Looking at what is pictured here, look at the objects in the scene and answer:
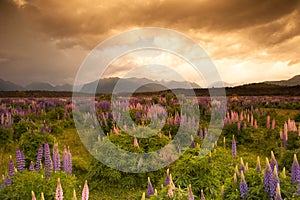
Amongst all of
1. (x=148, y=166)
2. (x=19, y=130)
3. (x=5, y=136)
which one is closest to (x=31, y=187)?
(x=148, y=166)

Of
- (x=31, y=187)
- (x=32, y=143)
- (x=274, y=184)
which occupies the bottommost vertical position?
(x=31, y=187)

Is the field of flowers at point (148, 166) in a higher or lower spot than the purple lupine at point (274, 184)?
lower

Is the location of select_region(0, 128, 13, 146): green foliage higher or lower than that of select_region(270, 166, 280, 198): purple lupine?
lower

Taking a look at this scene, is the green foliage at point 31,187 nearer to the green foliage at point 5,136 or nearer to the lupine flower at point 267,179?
the lupine flower at point 267,179

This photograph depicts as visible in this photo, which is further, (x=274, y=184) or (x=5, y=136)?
(x=5, y=136)

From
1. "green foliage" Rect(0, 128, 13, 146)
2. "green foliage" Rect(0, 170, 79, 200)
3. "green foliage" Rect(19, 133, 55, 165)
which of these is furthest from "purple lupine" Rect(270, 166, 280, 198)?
"green foliage" Rect(0, 128, 13, 146)

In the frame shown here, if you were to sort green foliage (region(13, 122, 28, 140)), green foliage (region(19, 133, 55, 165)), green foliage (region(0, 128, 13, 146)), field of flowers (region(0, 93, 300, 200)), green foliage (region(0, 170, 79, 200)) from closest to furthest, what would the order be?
field of flowers (region(0, 93, 300, 200)) → green foliage (region(0, 170, 79, 200)) → green foliage (region(19, 133, 55, 165)) → green foliage (region(0, 128, 13, 146)) → green foliage (region(13, 122, 28, 140))

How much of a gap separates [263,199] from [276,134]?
8329mm

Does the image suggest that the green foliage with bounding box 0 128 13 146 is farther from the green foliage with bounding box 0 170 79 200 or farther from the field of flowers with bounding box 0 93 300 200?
the green foliage with bounding box 0 170 79 200

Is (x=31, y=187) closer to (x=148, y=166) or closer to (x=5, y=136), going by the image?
(x=148, y=166)

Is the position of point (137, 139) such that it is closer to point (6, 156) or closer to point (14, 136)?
point (6, 156)

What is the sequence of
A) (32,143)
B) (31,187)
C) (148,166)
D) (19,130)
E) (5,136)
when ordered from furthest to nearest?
(19,130) < (5,136) < (32,143) < (148,166) < (31,187)

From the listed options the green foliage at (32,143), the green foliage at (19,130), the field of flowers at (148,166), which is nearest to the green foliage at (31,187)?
the field of flowers at (148,166)

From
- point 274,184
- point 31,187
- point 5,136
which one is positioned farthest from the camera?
point 5,136
